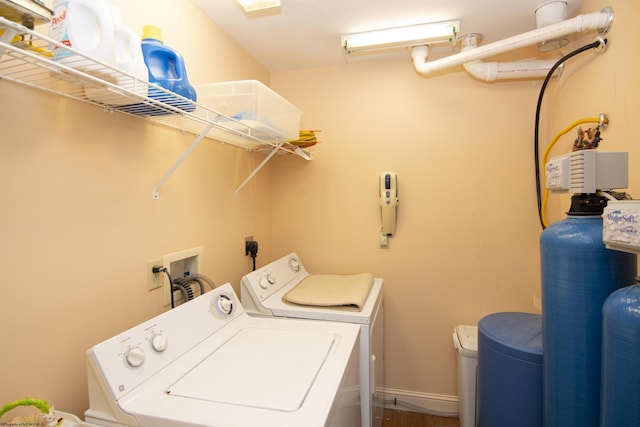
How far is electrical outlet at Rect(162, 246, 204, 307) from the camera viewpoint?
146 cm

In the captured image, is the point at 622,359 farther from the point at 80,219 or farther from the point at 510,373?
the point at 80,219

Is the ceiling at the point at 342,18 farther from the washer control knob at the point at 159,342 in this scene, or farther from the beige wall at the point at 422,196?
the washer control knob at the point at 159,342

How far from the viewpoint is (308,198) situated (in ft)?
8.31

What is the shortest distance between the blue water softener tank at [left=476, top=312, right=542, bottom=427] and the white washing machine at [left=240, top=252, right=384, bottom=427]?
54cm

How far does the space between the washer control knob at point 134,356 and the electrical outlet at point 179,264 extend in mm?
453

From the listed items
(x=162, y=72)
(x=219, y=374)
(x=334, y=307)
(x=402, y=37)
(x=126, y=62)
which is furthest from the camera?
(x=402, y=37)

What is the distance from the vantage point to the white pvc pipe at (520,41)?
4.87 ft

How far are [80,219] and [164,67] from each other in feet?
2.03

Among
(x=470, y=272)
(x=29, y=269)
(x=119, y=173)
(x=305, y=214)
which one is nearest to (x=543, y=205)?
(x=470, y=272)

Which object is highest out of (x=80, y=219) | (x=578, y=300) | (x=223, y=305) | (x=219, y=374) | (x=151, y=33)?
(x=151, y=33)

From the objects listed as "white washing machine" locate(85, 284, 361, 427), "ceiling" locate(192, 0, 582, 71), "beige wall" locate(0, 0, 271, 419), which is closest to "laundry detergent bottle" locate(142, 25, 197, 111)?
"beige wall" locate(0, 0, 271, 419)

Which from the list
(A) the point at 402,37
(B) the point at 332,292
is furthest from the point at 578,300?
(A) the point at 402,37

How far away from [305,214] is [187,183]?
1.09 m

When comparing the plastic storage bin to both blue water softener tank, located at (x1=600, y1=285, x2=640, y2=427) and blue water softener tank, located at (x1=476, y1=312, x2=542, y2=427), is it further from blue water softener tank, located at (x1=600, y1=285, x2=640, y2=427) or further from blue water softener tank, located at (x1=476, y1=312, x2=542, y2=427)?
blue water softener tank, located at (x1=476, y1=312, x2=542, y2=427)
